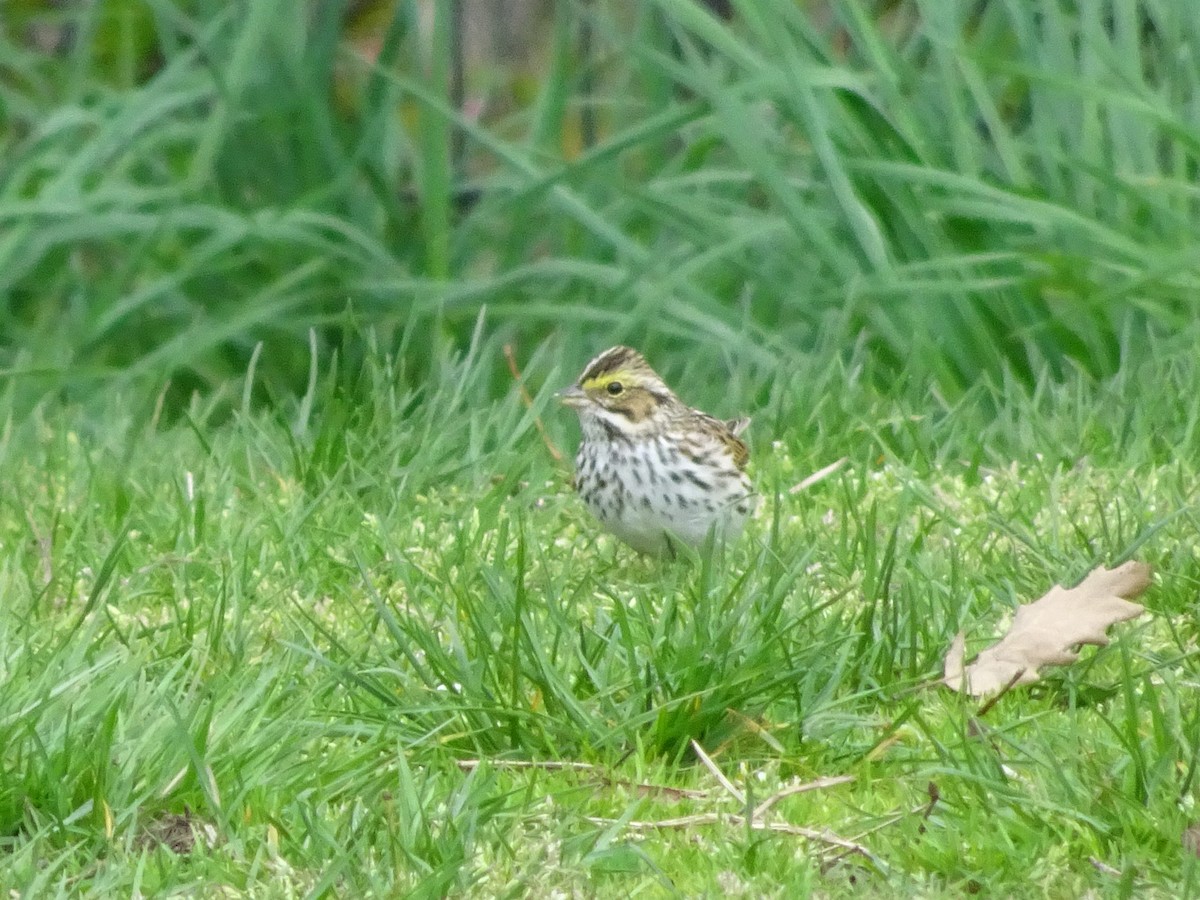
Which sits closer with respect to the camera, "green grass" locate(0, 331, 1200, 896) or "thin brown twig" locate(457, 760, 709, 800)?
"green grass" locate(0, 331, 1200, 896)

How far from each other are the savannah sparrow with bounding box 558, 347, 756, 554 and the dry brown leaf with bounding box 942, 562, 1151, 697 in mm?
1093

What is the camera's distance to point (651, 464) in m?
5.22

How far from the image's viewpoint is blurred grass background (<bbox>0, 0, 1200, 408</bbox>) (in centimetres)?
689

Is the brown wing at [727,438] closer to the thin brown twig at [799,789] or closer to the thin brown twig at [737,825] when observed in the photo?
the thin brown twig at [799,789]

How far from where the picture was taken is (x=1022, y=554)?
15.1ft

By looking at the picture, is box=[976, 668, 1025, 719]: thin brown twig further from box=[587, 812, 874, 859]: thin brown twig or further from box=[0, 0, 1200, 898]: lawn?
box=[587, 812, 874, 859]: thin brown twig

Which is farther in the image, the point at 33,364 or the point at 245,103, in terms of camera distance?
the point at 245,103

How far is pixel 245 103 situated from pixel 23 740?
558cm

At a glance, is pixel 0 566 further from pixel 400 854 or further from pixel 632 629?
pixel 400 854

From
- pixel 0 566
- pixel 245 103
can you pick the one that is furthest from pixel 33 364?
pixel 0 566

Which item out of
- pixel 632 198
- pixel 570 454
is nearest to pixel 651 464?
pixel 570 454

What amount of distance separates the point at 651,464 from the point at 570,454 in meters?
0.96

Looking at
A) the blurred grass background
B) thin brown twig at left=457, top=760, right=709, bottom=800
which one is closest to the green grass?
thin brown twig at left=457, top=760, right=709, bottom=800

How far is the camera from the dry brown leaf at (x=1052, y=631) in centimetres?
392
